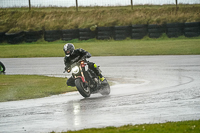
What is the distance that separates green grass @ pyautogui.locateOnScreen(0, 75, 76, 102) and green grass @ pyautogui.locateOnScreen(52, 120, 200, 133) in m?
5.03

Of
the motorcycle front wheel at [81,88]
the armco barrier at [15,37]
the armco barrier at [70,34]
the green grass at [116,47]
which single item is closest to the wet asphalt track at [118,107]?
the motorcycle front wheel at [81,88]

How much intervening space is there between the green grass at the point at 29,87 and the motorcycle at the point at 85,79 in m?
1.37

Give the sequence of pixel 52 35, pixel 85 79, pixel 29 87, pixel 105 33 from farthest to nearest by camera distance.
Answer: pixel 52 35 < pixel 105 33 < pixel 29 87 < pixel 85 79

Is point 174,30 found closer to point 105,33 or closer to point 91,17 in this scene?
point 105,33

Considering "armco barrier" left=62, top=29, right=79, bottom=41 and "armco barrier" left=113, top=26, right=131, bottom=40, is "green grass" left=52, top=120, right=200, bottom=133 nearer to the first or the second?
"armco barrier" left=113, top=26, right=131, bottom=40

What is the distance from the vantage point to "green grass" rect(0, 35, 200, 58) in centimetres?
2439

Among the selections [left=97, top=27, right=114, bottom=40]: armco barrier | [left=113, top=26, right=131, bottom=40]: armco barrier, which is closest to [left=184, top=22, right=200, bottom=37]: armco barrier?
[left=113, top=26, right=131, bottom=40]: armco barrier

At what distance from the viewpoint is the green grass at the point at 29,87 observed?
36.9 ft

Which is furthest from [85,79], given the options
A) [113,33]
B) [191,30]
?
[113,33]

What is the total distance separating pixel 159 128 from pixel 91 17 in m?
30.4

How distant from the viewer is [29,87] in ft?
41.8

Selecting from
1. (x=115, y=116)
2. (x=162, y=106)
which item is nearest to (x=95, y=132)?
(x=115, y=116)

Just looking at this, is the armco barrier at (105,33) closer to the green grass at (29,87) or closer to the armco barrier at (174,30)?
the armco barrier at (174,30)

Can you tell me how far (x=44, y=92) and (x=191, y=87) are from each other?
4.11 meters
